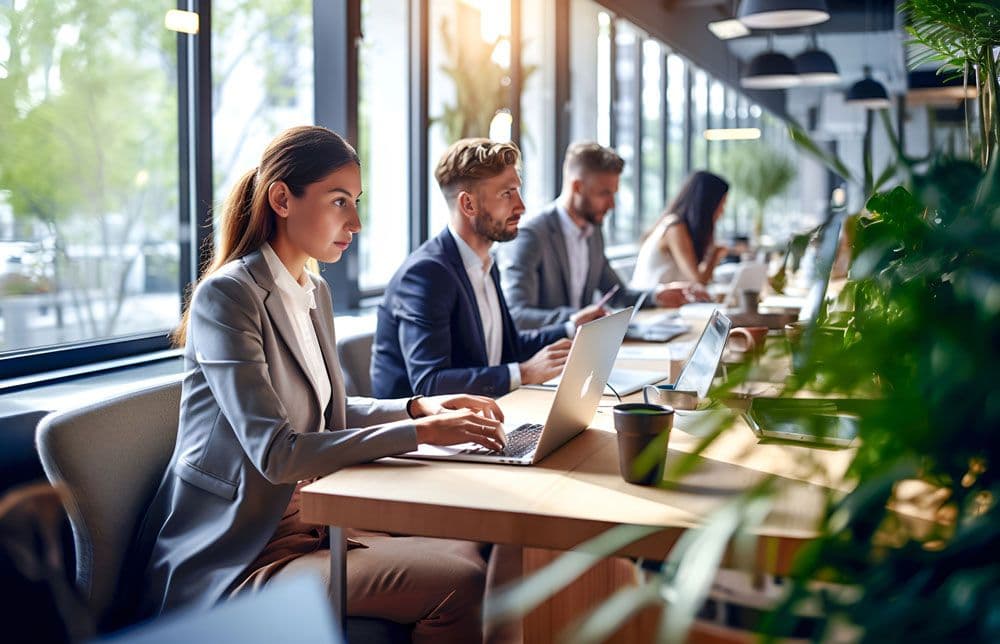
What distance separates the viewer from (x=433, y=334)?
281cm

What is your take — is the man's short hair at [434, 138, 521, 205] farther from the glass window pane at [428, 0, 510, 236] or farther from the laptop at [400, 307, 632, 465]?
the glass window pane at [428, 0, 510, 236]

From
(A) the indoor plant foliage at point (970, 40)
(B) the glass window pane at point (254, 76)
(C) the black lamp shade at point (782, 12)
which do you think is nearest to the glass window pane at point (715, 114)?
(C) the black lamp shade at point (782, 12)

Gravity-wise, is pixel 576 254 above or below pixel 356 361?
above

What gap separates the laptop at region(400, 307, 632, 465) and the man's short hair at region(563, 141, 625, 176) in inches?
100

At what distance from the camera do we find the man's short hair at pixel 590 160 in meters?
4.61

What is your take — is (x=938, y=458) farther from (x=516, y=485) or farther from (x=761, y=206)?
(x=761, y=206)

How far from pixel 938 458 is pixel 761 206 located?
553 inches

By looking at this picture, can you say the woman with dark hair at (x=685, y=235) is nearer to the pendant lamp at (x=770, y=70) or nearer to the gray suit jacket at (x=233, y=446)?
the pendant lamp at (x=770, y=70)

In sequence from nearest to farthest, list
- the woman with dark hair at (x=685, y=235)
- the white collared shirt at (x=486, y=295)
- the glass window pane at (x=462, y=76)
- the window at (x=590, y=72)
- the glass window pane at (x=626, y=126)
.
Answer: the white collared shirt at (x=486, y=295) → the glass window pane at (x=462, y=76) → the woman with dark hair at (x=685, y=235) → the window at (x=590, y=72) → the glass window pane at (x=626, y=126)

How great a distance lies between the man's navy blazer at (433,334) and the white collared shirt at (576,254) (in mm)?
1589

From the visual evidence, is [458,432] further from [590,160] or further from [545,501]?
[590,160]

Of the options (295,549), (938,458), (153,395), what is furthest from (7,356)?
(938,458)

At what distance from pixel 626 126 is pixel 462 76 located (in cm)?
439

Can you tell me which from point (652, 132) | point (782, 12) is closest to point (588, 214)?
point (782, 12)
